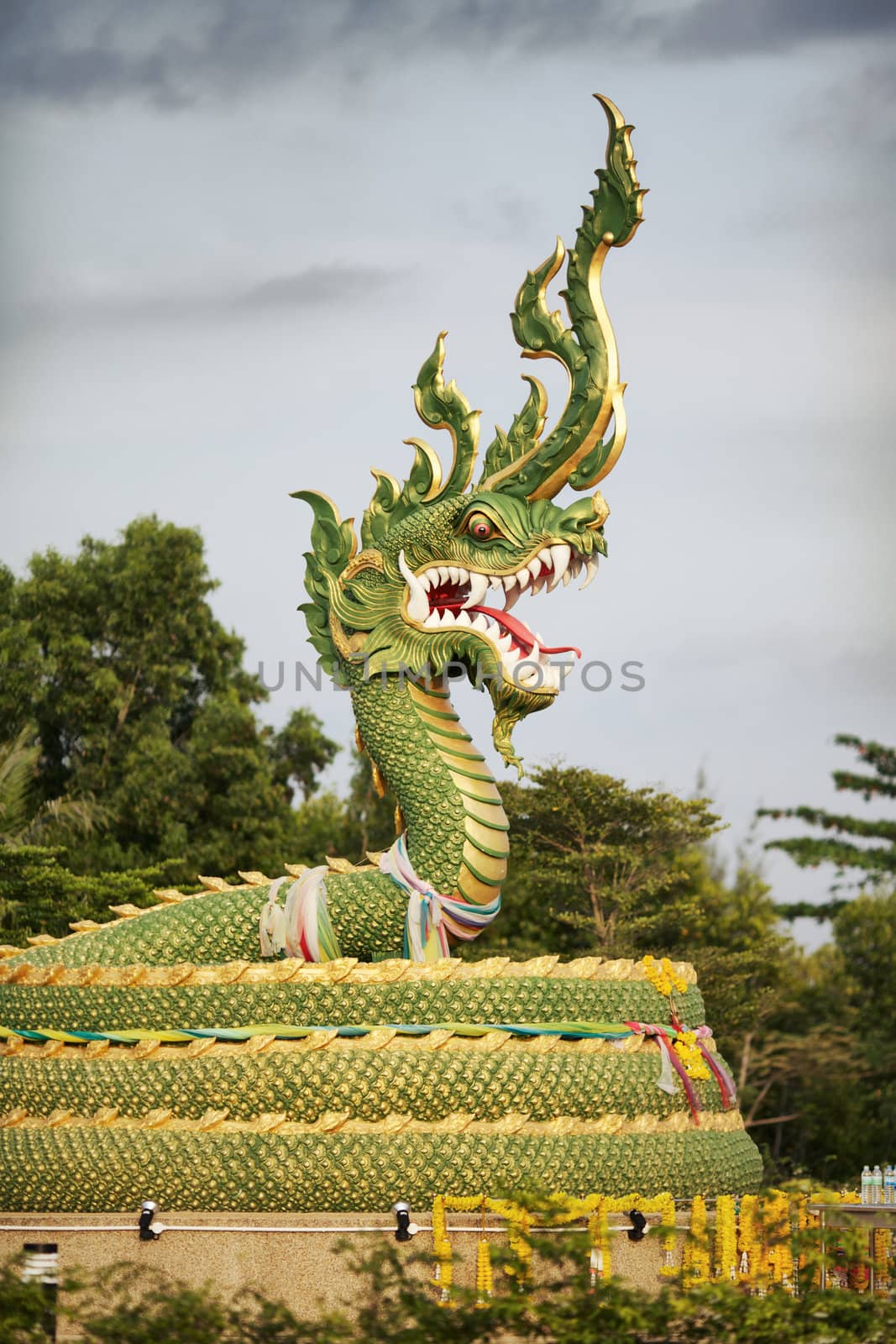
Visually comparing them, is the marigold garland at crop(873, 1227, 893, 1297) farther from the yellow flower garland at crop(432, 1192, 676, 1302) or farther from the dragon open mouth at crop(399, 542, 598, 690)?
the dragon open mouth at crop(399, 542, 598, 690)

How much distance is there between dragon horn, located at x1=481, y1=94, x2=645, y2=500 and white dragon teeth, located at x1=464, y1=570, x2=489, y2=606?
58 centimetres

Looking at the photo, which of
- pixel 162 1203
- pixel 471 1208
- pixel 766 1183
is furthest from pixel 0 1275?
pixel 766 1183

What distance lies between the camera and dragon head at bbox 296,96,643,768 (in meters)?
10.3

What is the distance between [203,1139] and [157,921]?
1636 millimetres

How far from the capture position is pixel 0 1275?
704cm

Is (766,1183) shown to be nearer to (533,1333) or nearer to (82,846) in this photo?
(82,846)

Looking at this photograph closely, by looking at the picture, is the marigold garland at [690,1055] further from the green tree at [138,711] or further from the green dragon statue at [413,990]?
the green tree at [138,711]

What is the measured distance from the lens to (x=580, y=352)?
10.6m

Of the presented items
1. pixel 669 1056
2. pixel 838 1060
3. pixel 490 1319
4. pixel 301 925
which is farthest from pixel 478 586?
pixel 838 1060

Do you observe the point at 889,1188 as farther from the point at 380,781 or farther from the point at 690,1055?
the point at 380,781

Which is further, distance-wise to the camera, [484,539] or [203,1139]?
[484,539]

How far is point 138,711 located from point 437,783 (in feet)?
40.6

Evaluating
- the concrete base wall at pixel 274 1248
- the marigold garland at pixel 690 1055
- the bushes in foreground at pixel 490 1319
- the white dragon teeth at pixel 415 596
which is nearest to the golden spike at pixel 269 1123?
the concrete base wall at pixel 274 1248

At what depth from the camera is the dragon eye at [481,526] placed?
33.8ft
